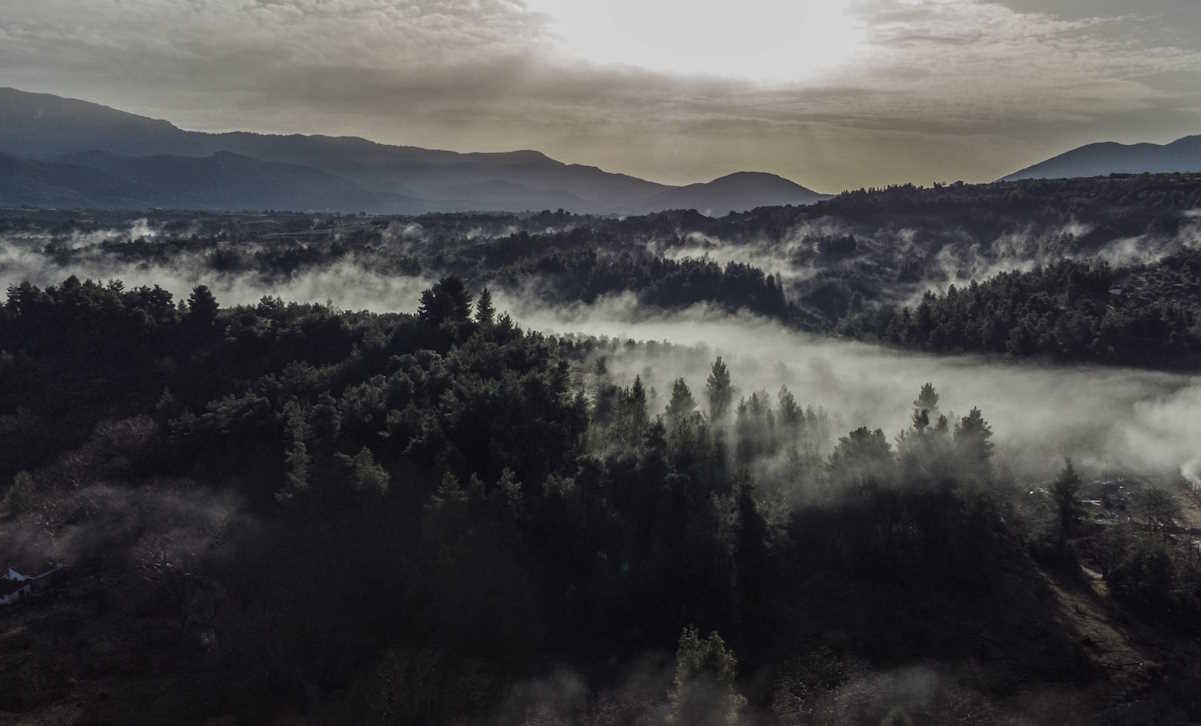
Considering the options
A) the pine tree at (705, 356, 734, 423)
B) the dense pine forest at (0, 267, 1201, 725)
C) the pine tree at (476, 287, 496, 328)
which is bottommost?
the dense pine forest at (0, 267, 1201, 725)

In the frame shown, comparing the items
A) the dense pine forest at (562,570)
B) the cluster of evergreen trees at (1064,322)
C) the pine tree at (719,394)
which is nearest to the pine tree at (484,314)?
the dense pine forest at (562,570)

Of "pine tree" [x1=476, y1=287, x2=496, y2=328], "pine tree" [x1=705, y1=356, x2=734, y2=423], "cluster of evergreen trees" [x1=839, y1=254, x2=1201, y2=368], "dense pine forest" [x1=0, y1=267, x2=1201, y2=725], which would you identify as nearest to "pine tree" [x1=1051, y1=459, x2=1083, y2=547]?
"dense pine forest" [x1=0, y1=267, x2=1201, y2=725]

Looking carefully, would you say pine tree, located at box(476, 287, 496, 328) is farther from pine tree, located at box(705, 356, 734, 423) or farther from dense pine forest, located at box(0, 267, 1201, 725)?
pine tree, located at box(705, 356, 734, 423)

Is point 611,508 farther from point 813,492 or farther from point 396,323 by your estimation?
point 396,323

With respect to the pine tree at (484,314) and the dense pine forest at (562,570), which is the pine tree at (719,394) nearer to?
the dense pine forest at (562,570)

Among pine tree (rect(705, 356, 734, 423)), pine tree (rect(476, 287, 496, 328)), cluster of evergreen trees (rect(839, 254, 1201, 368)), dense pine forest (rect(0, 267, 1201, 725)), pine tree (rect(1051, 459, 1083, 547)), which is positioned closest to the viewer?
dense pine forest (rect(0, 267, 1201, 725))

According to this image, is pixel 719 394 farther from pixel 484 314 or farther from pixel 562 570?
pixel 484 314

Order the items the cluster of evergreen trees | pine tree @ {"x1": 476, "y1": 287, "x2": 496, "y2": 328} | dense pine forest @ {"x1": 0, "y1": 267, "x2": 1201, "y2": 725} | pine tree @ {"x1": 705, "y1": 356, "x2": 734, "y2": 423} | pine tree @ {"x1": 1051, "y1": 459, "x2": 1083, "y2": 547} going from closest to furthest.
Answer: dense pine forest @ {"x1": 0, "y1": 267, "x2": 1201, "y2": 725} < pine tree @ {"x1": 1051, "y1": 459, "x2": 1083, "y2": 547} < pine tree @ {"x1": 705, "y1": 356, "x2": 734, "y2": 423} < pine tree @ {"x1": 476, "y1": 287, "x2": 496, "y2": 328} < the cluster of evergreen trees

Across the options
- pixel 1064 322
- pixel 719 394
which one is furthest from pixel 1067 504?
pixel 1064 322

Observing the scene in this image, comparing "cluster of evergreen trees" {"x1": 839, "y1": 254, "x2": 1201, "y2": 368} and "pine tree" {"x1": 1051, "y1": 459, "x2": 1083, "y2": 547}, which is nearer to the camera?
"pine tree" {"x1": 1051, "y1": 459, "x2": 1083, "y2": 547}

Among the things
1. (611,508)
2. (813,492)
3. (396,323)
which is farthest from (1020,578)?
(396,323)
